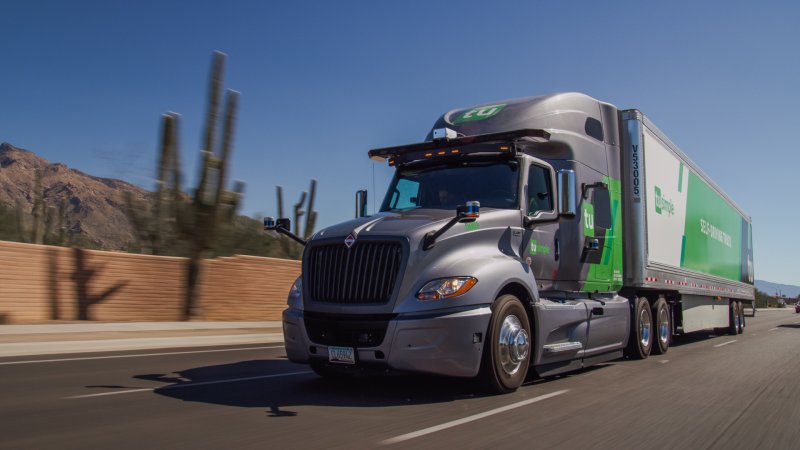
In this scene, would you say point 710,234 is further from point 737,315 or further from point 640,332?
point 640,332

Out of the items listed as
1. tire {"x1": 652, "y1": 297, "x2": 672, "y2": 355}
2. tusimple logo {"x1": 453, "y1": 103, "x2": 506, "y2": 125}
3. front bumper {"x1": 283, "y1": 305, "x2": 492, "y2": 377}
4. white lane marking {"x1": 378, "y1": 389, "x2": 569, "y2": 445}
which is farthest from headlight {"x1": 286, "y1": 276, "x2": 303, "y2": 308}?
tire {"x1": 652, "y1": 297, "x2": 672, "y2": 355}

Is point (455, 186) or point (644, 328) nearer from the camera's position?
point (455, 186)

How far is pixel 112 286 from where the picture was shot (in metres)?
17.0

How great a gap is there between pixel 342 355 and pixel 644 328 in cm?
701

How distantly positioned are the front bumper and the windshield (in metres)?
1.84

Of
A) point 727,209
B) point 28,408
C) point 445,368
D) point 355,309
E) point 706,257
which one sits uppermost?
point 727,209

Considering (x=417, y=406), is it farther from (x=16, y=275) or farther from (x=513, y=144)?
(x=16, y=275)

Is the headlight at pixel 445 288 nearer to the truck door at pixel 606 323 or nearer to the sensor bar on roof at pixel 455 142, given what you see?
the sensor bar on roof at pixel 455 142

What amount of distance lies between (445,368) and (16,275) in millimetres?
12244

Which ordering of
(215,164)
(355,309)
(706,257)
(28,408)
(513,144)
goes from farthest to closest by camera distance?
(215,164) → (706,257) → (513,144) → (355,309) → (28,408)

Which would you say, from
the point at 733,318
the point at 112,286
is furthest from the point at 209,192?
the point at 733,318

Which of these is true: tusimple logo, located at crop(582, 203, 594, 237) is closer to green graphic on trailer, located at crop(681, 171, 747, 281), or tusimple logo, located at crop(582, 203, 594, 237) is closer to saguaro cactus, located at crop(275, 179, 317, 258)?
green graphic on trailer, located at crop(681, 171, 747, 281)

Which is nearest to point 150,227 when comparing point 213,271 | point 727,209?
point 213,271

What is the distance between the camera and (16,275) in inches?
586
